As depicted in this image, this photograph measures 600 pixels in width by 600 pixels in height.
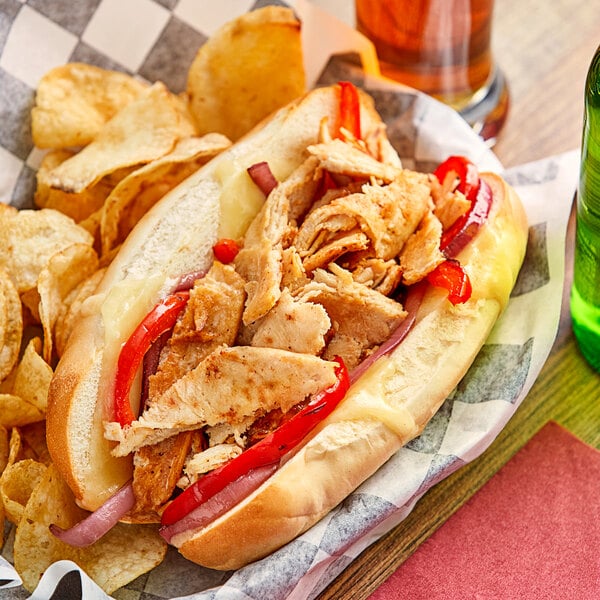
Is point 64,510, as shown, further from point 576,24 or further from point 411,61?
point 576,24

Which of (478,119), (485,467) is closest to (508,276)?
(485,467)

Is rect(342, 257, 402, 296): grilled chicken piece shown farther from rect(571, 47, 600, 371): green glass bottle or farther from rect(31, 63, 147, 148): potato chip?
rect(31, 63, 147, 148): potato chip

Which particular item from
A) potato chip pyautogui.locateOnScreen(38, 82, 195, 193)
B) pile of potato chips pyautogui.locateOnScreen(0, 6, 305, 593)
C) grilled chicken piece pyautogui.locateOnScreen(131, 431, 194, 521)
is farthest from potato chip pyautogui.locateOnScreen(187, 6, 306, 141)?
grilled chicken piece pyautogui.locateOnScreen(131, 431, 194, 521)

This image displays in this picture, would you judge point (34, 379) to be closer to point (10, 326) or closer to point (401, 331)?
point (10, 326)

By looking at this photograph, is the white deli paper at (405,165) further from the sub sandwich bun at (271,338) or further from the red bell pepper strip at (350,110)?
the red bell pepper strip at (350,110)

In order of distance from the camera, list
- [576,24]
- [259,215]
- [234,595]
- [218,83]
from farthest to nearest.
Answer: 1. [576,24]
2. [218,83]
3. [259,215]
4. [234,595]

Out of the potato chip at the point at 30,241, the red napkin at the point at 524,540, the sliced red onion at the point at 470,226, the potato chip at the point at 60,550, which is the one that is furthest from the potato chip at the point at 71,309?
the red napkin at the point at 524,540
